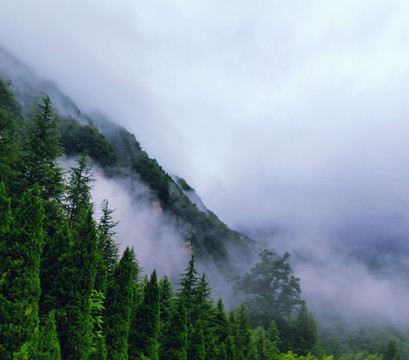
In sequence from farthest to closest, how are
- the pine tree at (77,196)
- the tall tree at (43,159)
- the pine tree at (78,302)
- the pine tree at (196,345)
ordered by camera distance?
the pine tree at (196,345) → the pine tree at (77,196) → the tall tree at (43,159) → the pine tree at (78,302)

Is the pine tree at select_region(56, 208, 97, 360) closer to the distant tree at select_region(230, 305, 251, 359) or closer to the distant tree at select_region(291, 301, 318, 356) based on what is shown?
the distant tree at select_region(230, 305, 251, 359)

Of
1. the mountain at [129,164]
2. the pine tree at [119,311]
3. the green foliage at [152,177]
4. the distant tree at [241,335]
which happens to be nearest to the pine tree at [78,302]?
the pine tree at [119,311]

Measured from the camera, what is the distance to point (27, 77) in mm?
100000

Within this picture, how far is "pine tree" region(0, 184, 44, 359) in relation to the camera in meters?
9.66

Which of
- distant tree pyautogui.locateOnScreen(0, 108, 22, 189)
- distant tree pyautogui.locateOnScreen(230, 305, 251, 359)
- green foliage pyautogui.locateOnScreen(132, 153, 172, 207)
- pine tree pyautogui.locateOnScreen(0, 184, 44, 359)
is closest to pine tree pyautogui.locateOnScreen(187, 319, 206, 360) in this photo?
distant tree pyautogui.locateOnScreen(230, 305, 251, 359)

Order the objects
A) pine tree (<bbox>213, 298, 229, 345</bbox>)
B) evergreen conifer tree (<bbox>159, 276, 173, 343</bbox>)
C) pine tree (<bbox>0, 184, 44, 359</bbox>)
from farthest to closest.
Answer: evergreen conifer tree (<bbox>159, 276, 173, 343</bbox>), pine tree (<bbox>213, 298, 229, 345</bbox>), pine tree (<bbox>0, 184, 44, 359</bbox>)

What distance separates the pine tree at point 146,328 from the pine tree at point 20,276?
25.0ft

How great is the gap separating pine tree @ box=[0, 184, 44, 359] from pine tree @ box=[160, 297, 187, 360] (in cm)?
1073

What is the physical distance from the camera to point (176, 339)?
62.8 ft

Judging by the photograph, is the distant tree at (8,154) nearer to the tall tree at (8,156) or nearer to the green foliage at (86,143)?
the tall tree at (8,156)

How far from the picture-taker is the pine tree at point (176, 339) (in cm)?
1878

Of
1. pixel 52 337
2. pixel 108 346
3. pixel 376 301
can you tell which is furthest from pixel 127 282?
pixel 376 301

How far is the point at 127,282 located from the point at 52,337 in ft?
17.6

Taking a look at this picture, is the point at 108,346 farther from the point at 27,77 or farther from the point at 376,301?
the point at 376,301
